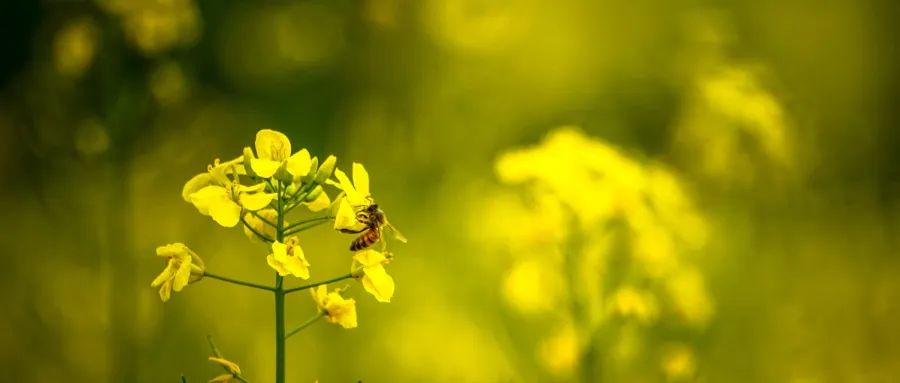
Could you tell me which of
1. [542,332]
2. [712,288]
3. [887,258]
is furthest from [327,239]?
[887,258]

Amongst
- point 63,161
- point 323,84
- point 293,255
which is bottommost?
point 293,255

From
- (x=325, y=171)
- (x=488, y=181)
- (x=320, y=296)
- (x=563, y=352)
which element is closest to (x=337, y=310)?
(x=320, y=296)

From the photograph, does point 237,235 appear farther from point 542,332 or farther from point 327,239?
point 542,332

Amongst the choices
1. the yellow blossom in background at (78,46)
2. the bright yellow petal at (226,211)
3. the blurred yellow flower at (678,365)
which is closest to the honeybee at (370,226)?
the bright yellow petal at (226,211)

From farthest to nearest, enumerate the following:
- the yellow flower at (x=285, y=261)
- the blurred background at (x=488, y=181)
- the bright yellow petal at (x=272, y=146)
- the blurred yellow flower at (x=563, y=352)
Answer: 1. the blurred background at (x=488, y=181)
2. the blurred yellow flower at (x=563, y=352)
3. the bright yellow petal at (x=272, y=146)
4. the yellow flower at (x=285, y=261)

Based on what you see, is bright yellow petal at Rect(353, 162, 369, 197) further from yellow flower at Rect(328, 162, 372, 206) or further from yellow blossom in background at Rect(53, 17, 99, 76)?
yellow blossom in background at Rect(53, 17, 99, 76)

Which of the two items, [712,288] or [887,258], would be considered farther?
[887,258]

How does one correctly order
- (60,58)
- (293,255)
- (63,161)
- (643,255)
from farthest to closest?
(63,161)
(60,58)
(643,255)
(293,255)

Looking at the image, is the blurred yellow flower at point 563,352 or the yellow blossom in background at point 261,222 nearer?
the yellow blossom in background at point 261,222

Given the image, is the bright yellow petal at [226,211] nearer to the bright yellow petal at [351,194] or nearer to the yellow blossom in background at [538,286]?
the bright yellow petal at [351,194]
